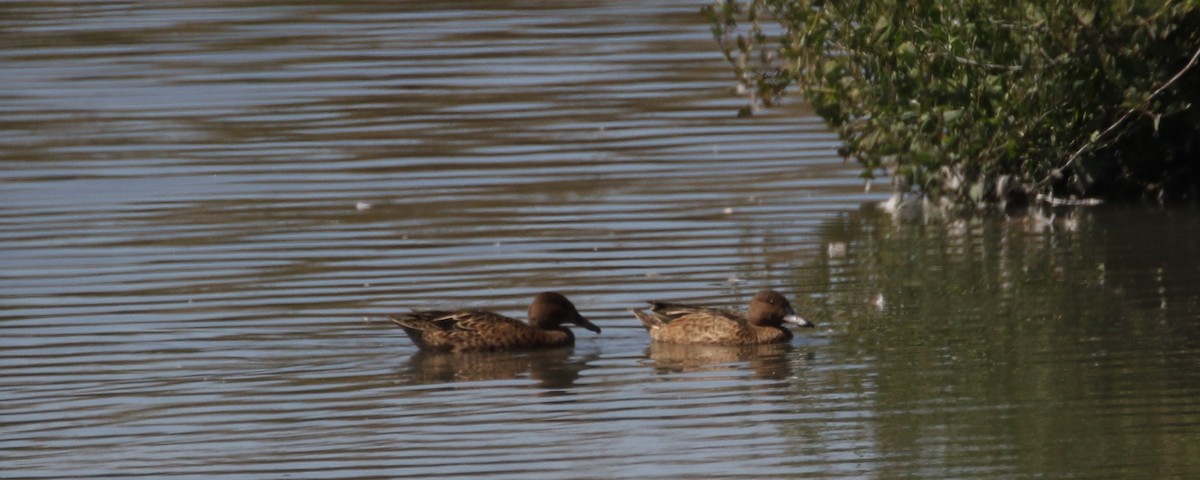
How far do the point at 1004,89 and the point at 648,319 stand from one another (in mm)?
4170

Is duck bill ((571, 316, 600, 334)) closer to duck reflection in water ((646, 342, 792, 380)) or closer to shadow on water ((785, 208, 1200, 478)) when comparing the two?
duck reflection in water ((646, 342, 792, 380))

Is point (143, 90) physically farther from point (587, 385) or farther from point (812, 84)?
point (587, 385)

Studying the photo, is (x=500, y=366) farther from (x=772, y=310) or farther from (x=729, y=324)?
(x=772, y=310)

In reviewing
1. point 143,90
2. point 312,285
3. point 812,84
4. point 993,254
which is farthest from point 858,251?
point 143,90

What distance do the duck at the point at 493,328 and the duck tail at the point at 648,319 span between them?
306 millimetres

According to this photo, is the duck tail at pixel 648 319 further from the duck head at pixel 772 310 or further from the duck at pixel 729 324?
the duck head at pixel 772 310

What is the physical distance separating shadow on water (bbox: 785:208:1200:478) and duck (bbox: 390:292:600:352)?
176 cm

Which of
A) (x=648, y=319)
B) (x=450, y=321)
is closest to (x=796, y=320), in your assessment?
(x=648, y=319)

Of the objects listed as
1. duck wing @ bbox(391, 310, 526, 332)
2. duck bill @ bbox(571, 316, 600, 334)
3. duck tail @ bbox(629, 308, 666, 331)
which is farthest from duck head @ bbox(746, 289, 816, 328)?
duck wing @ bbox(391, 310, 526, 332)

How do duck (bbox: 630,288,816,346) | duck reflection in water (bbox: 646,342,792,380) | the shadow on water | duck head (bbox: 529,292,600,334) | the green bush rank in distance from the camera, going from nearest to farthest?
the shadow on water < duck reflection in water (bbox: 646,342,792,380) < duck (bbox: 630,288,816,346) < duck head (bbox: 529,292,600,334) < the green bush

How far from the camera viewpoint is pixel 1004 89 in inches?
683

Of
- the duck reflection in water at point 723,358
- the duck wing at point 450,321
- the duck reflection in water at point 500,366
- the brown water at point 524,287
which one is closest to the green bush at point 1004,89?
the brown water at point 524,287

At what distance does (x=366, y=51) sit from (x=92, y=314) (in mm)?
15858

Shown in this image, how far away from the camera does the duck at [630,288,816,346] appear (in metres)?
14.4
